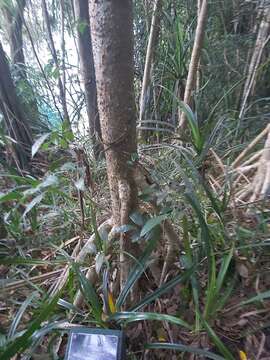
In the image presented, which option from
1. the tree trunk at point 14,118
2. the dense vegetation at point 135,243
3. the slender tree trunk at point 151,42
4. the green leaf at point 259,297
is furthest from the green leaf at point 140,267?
the tree trunk at point 14,118

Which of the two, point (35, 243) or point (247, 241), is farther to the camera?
point (35, 243)

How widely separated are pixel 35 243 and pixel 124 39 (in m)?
0.82

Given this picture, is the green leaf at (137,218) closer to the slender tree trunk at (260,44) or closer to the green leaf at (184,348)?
the green leaf at (184,348)

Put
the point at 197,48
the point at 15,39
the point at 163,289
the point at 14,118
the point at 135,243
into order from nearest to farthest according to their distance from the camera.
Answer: the point at 163,289, the point at 135,243, the point at 197,48, the point at 14,118, the point at 15,39

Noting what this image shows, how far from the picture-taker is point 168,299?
0.91m

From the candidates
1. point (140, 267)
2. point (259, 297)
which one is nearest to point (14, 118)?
point (140, 267)

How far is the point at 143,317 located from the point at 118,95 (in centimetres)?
55

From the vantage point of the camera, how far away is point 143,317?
74 cm

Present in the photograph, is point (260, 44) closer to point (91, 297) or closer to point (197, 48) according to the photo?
point (197, 48)

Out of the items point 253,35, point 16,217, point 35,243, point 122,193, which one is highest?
point 253,35

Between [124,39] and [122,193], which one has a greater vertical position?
[124,39]

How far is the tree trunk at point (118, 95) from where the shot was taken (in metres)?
0.74

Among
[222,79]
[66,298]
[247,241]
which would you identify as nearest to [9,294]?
[66,298]

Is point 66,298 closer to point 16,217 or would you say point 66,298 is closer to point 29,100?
point 16,217
